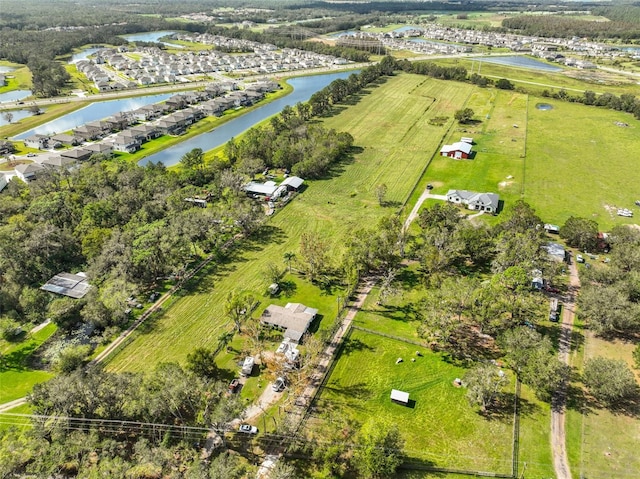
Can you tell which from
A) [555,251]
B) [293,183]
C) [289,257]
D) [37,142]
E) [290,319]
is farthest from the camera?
[37,142]

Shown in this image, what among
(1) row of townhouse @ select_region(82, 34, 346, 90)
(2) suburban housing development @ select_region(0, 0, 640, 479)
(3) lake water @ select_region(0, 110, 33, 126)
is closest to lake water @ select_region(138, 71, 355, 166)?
(2) suburban housing development @ select_region(0, 0, 640, 479)

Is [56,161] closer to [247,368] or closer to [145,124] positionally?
[145,124]

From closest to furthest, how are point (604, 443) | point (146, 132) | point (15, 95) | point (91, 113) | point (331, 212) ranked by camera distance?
point (604, 443) → point (331, 212) → point (146, 132) → point (91, 113) → point (15, 95)

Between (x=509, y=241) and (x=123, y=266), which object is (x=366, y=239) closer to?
(x=509, y=241)

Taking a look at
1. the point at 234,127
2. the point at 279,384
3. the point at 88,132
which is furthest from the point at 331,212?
the point at 88,132

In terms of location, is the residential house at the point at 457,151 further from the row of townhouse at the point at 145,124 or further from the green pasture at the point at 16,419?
the green pasture at the point at 16,419

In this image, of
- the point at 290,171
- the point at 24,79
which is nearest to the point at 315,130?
the point at 290,171

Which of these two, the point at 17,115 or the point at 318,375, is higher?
the point at 17,115
